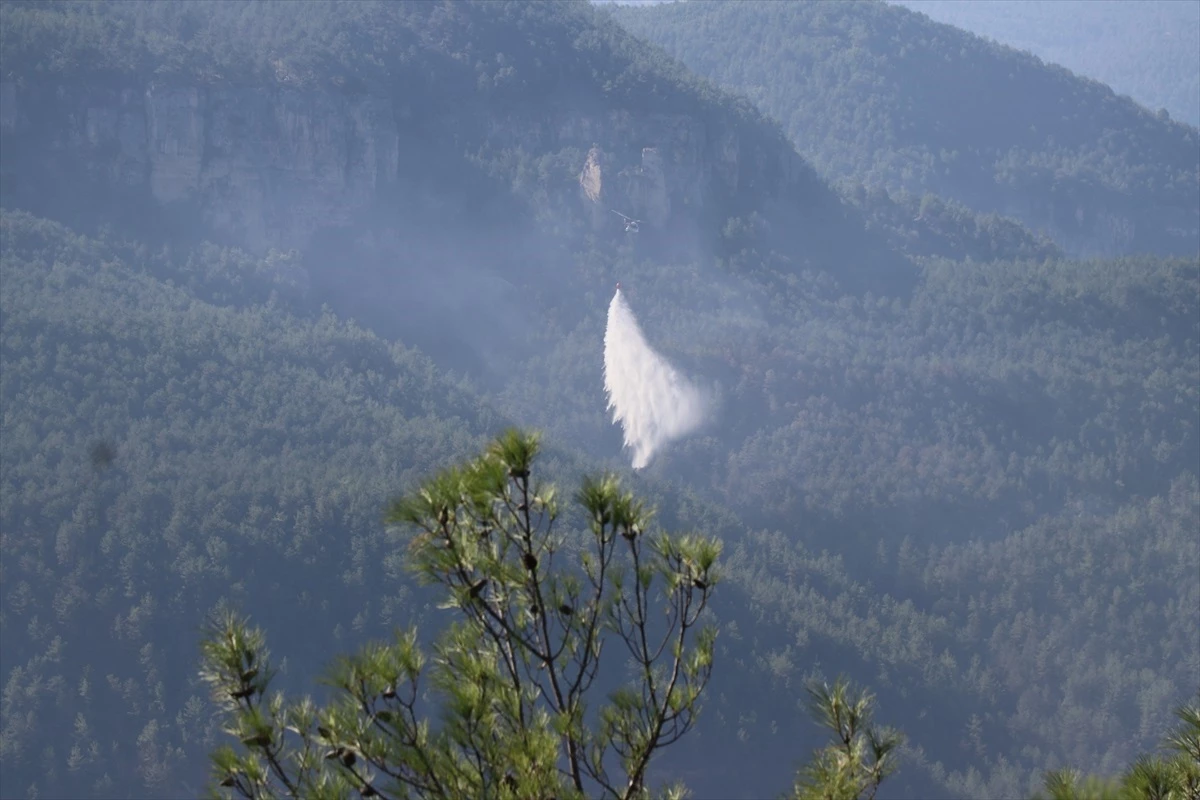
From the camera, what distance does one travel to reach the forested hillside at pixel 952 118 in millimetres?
147000

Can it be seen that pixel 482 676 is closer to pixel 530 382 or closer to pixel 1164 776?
pixel 1164 776

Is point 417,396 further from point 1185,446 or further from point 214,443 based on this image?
point 1185,446

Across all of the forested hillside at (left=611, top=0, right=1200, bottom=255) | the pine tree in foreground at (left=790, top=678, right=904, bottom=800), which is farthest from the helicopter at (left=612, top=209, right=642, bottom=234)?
the pine tree in foreground at (left=790, top=678, right=904, bottom=800)

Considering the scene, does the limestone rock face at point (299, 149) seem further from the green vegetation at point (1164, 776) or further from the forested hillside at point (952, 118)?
the green vegetation at point (1164, 776)

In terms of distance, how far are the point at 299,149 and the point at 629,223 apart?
66.0ft

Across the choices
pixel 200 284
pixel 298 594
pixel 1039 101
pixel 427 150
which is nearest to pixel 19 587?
pixel 298 594

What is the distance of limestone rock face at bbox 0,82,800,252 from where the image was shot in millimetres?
89562

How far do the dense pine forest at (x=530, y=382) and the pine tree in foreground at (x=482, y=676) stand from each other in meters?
26.0

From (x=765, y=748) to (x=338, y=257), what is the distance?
47.4m

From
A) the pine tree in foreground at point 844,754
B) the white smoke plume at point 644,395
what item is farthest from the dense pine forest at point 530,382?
the pine tree in foreground at point 844,754

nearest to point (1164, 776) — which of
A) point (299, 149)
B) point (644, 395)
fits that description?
point (644, 395)

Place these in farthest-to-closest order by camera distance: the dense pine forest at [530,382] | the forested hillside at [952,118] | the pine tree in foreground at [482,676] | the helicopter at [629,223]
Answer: the forested hillside at [952,118], the helicopter at [629,223], the dense pine forest at [530,382], the pine tree in foreground at [482,676]

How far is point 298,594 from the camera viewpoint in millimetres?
56625

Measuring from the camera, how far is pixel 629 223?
101 meters
